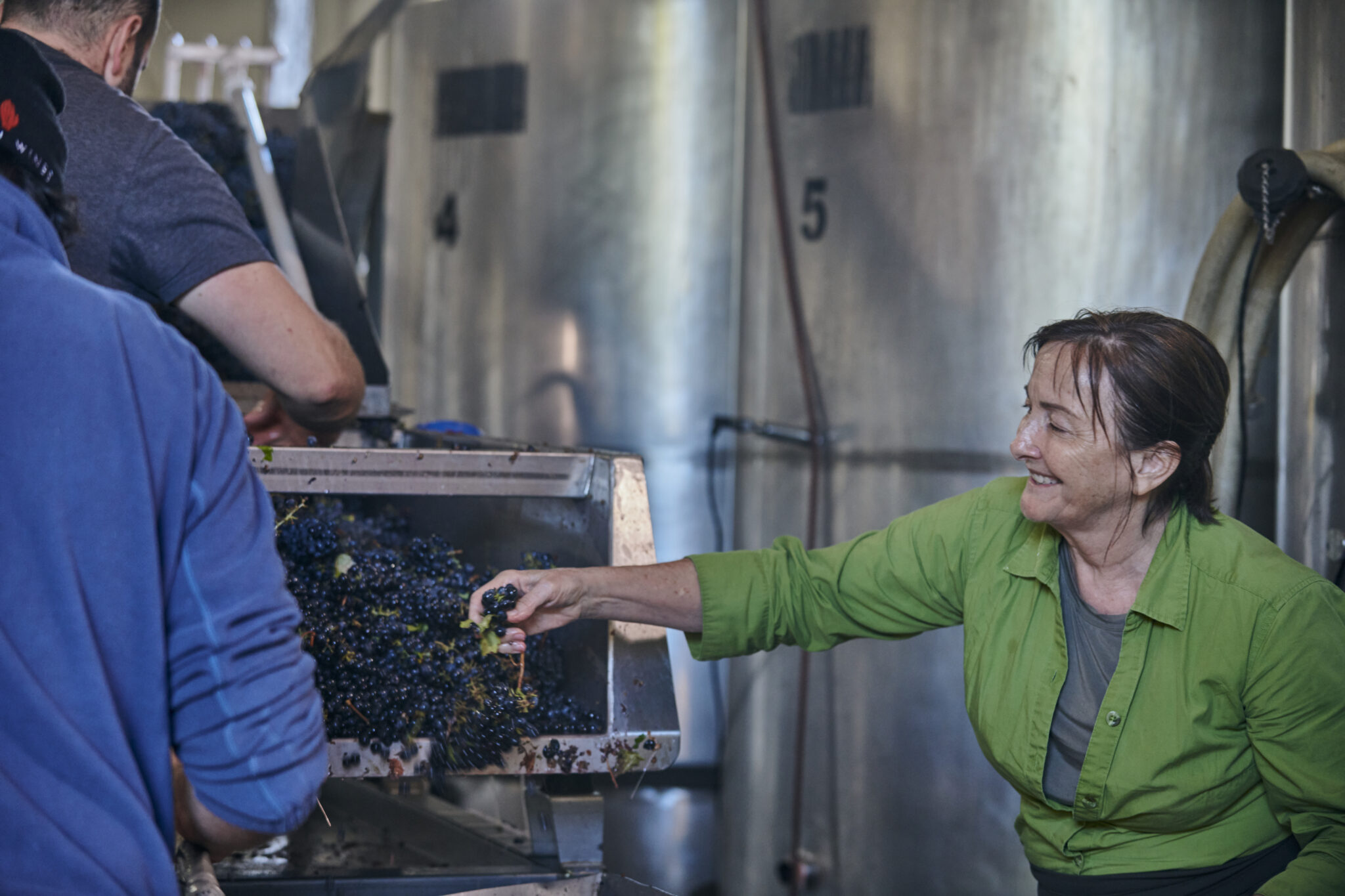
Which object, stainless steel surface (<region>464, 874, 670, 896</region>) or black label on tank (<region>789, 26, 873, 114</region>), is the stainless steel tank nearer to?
black label on tank (<region>789, 26, 873, 114</region>)

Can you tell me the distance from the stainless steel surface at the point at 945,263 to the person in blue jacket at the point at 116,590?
77.9 inches

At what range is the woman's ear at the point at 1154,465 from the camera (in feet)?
4.86

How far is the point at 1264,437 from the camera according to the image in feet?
7.47

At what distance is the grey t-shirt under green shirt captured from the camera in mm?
1488

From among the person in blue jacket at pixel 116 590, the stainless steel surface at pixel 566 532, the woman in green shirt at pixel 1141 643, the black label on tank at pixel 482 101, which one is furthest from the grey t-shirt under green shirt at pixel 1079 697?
the black label on tank at pixel 482 101

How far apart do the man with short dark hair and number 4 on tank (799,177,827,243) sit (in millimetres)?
1590

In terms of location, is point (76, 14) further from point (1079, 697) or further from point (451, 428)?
point (1079, 697)

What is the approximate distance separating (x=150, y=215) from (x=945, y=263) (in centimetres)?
171

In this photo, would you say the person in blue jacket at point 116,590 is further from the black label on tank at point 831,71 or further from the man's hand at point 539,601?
the black label on tank at point 831,71

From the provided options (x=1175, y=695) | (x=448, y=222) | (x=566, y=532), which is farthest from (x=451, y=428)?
(x=448, y=222)

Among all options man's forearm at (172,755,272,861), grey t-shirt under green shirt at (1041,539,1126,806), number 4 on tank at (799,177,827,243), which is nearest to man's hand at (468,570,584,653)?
man's forearm at (172,755,272,861)

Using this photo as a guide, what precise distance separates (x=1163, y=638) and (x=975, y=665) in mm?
247

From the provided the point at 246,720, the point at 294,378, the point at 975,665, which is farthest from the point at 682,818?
the point at 246,720

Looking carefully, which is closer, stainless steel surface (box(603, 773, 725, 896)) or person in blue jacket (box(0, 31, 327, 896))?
person in blue jacket (box(0, 31, 327, 896))
